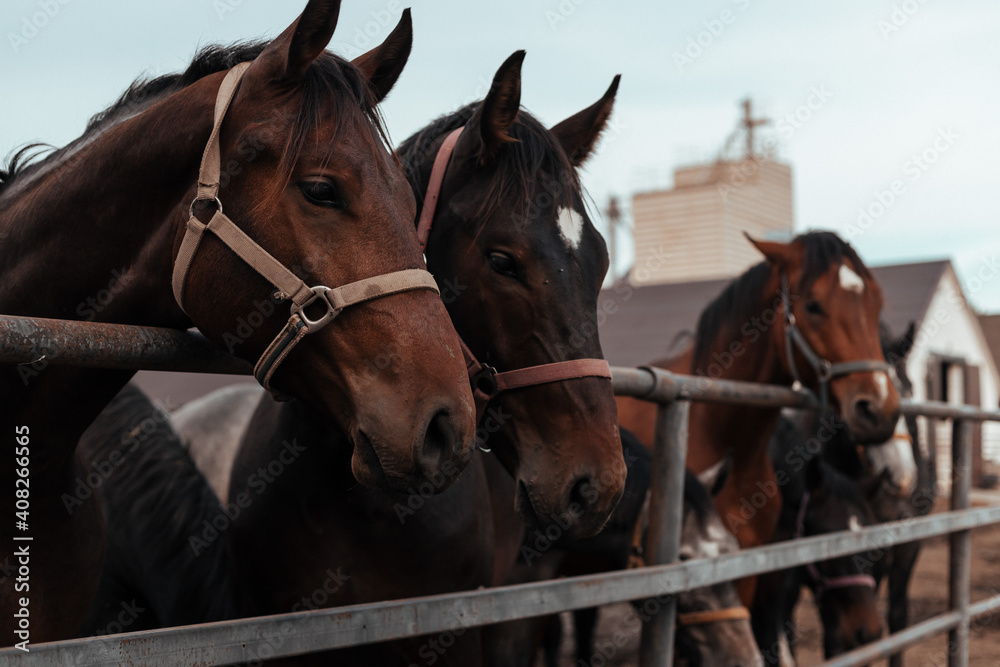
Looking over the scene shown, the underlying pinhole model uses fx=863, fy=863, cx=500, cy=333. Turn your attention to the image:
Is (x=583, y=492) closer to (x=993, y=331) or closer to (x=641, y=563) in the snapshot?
(x=641, y=563)

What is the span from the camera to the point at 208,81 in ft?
5.16

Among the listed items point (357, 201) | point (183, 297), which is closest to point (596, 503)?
point (357, 201)

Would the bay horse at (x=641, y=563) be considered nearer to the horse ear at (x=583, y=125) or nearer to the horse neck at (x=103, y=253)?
the horse ear at (x=583, y=125)

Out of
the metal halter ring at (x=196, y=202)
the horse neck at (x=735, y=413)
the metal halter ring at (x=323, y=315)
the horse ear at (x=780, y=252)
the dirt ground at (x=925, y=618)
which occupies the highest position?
the horse ear at (x=780, y=252)

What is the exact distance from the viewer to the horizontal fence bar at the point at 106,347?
1143 mm

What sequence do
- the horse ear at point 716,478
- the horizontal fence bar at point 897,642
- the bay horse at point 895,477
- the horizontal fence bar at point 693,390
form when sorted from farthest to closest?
the bay horse at point 895,477, the horse ear at point 716,478, the horizontal fence bar at point 897,642, the horizontal fence bar at point 693,390

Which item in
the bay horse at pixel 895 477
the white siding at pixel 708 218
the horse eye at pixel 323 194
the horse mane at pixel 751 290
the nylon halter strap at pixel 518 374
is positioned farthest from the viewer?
the white siding at pixel 708 218

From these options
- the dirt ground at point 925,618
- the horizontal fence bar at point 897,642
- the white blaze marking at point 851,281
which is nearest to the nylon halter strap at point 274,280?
the horizontal fence bar at point 897,642

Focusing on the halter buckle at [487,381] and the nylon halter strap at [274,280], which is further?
the halter buckle at [487,381]

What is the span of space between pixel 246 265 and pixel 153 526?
107 centimetres

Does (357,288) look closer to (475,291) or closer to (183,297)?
(183,297)

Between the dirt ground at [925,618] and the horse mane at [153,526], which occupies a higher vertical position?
the horse mane at [153,526]

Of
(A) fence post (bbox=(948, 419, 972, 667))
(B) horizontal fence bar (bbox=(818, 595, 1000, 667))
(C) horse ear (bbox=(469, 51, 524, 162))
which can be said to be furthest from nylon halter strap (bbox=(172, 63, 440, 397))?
(A) fence post (bbox=(948, 419, 972, 667))

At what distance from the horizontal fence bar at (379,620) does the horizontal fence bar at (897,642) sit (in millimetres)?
613
